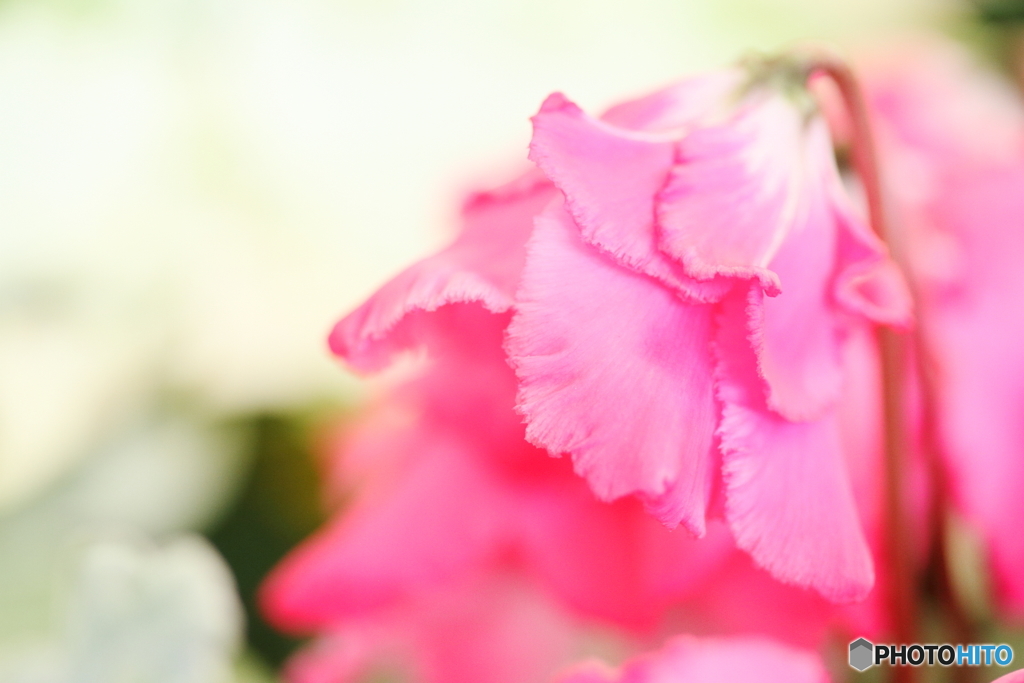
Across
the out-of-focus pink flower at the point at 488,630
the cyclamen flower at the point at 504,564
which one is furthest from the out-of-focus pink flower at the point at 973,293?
the out-of-focus pink flower at the point at 488,630

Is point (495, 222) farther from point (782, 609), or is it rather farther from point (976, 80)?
point (976, 80)

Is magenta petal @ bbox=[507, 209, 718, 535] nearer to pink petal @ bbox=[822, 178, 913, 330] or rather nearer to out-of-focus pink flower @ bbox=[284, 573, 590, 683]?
pink petal @ bbox=[822, 178, 913, 330]

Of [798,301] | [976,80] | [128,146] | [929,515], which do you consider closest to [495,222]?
[798,301]

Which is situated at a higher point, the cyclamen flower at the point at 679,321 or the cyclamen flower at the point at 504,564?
the cyclamen flower at the point at 679,321

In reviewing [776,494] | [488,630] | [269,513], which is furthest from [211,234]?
[776,494]

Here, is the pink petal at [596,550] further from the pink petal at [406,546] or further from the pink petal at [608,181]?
the pink petal at [608,181]

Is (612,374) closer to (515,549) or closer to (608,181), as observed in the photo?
(608,181)

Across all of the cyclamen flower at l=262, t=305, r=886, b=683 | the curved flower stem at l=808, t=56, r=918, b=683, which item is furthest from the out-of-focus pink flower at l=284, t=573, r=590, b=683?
the curved flower stem at l=808, t=56, r=918, b=683
